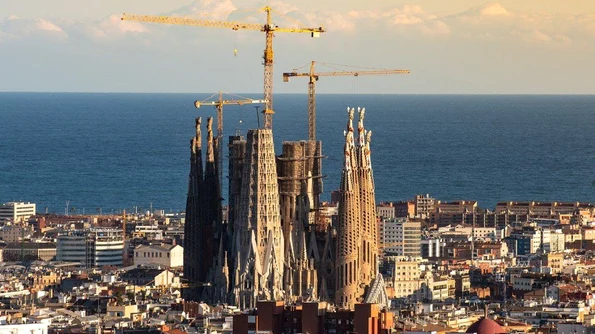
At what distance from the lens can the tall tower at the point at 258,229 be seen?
7825cm

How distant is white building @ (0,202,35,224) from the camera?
122875mm

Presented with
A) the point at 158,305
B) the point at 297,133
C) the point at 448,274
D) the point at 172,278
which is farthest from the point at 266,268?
the point at 297,133

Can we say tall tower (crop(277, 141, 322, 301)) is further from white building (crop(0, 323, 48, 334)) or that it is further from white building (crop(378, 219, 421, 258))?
white building (crop(0, 323, 48, 334))

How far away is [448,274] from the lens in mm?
94500

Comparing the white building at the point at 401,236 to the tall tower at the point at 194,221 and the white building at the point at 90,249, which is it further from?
the tall tower at the point at 194,221

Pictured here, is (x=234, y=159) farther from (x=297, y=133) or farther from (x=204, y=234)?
(x=297, y=133)

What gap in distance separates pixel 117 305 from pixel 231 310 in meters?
3.91

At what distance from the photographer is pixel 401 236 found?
10962 centimetres

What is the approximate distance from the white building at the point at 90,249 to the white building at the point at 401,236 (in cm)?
1106

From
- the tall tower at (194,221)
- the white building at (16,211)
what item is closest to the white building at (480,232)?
the white building at (16,211)

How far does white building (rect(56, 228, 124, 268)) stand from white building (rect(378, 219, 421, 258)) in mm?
11064

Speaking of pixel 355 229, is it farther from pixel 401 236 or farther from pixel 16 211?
pixel 16 211

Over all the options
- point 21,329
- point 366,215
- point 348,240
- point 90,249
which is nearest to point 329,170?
point 90,249

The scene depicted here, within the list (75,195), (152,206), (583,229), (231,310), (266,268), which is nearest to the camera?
(231,310)
